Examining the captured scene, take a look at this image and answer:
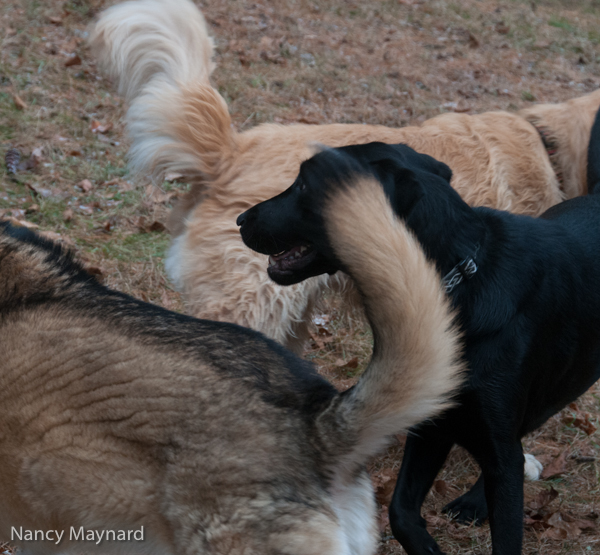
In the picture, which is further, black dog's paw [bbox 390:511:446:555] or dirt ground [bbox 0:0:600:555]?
dirt ground [bbox 0:0:600:555]

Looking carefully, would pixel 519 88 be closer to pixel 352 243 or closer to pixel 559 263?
pixel 559 263

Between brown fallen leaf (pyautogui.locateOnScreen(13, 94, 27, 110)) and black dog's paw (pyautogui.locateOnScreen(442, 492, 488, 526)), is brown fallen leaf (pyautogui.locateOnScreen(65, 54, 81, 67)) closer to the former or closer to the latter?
brown fallen leaf (pyautogui.locateOnScreen(13, 94, 27, 110))

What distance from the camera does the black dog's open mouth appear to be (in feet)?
9.18

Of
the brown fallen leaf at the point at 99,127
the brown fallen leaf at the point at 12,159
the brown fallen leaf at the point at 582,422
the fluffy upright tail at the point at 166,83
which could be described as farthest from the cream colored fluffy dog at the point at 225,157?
the brown fallen leaf at the point at 99,127

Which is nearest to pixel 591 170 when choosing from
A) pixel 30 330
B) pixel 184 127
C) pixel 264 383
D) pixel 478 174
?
pixel 478 174

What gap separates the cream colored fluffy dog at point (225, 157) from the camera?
3457 mm

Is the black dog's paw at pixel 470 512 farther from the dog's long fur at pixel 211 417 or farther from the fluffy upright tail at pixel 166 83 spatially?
the fluffy upright tail at pixel 166 83

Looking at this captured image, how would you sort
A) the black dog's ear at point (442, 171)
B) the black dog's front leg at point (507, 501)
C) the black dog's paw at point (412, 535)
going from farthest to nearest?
the black dog's ear at point (442, 171), the black dog's paw at point (412, 535), the black dog's front leg at point (507, 501)

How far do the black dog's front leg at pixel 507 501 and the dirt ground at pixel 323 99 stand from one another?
0.72m

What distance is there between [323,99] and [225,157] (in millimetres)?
4254

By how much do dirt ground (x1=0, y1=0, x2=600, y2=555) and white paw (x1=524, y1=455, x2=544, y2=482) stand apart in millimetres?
→ 44

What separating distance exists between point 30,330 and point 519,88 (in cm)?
857

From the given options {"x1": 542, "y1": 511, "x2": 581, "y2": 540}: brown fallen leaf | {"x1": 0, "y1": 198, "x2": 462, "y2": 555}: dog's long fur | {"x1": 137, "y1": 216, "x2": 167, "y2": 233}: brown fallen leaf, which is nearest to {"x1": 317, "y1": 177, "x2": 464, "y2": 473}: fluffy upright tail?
{"x1": 0, "y1": 198, "x2": 462, "y2": 555}: dog's long fur

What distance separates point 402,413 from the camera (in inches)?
72.8
